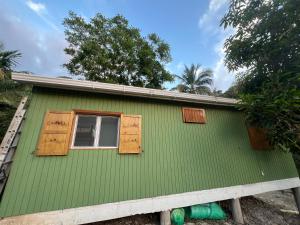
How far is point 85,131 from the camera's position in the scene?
3729mm

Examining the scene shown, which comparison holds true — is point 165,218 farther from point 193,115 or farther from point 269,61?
point 269,61

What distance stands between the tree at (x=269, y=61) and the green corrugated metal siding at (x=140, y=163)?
1028 mm

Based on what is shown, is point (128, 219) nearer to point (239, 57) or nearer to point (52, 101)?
point (52, 101)

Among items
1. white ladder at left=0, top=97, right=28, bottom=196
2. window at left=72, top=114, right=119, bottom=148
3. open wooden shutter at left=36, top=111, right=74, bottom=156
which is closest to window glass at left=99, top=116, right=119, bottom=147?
window at left=72, top=114, right=119, bottom=148

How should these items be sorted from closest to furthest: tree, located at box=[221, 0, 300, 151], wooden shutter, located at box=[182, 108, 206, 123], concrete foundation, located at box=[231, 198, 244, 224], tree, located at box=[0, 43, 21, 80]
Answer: tree, located at box=[221, 0, 300, 151], concrete foundation, located at box=[231, 198, 244, 224], wooden shutter, located at box=[182, 108, 206, 123], tree, located at box=[0, 43, 21, 80]

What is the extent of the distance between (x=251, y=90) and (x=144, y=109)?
5.57m

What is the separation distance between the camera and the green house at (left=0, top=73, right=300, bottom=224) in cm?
292

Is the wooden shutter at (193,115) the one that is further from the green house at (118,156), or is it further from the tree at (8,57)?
the tree at (8,57)

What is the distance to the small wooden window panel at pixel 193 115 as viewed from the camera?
15.2ft

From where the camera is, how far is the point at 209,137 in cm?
472

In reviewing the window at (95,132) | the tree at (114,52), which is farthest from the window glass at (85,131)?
the tree at (114,52)

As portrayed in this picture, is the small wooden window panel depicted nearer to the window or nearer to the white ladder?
the window

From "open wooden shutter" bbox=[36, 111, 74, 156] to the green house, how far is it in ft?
0.06

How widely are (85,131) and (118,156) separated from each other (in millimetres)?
1073
